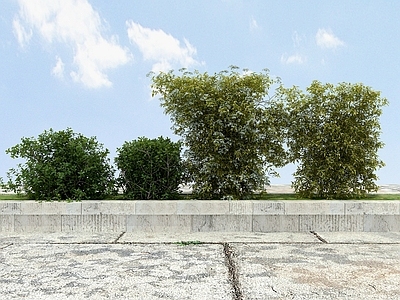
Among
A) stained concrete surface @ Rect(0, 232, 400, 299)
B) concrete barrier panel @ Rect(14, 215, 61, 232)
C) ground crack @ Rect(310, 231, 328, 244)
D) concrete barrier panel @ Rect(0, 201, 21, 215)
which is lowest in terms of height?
stained concrete surface @ Rect(0, 232, 400, 299)

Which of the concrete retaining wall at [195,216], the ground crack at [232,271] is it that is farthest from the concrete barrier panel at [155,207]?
the ground crack at [232,271]

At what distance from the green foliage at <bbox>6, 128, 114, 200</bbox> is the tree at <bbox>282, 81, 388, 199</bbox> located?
355cm

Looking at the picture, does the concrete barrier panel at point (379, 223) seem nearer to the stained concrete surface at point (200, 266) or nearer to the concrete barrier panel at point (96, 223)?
the stained concrete surface at point (200, 266)

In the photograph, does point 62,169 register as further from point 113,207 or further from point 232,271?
point 232,271

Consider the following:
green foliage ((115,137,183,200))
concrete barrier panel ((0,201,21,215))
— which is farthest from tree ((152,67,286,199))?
concrete barrier panel ((0,201,21,215))

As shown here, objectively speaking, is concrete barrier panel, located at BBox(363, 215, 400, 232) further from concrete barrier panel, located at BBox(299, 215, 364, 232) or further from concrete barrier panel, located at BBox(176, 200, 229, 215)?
concrete barrier panel, located at BBox(176, 200, 229, 215)

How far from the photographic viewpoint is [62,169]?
794cm

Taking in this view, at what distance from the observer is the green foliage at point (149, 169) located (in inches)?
316

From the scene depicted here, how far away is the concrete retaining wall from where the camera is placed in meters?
7.34

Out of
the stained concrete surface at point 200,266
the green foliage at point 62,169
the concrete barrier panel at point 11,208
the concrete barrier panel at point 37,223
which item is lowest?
the stained concrete surface at point 200,266

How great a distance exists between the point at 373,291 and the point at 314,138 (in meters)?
4.74

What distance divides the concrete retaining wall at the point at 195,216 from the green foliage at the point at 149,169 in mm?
728

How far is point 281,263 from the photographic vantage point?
4.99 m

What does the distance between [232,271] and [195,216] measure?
9.21 ft
